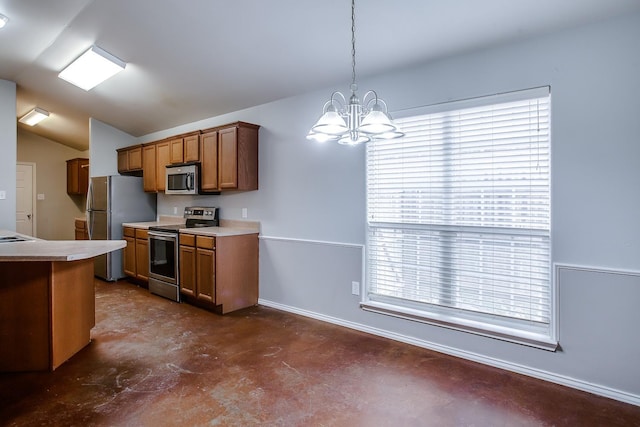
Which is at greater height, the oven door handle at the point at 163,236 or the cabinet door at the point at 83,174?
the cabinet door at the point at 83,174

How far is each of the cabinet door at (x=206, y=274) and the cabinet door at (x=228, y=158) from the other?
81cm

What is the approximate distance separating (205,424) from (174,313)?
2.11 m

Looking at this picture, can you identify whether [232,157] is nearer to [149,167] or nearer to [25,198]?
[149,167]

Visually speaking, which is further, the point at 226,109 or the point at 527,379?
the point at 226,109

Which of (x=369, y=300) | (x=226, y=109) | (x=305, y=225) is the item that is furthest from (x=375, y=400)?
(x=226, y=109)

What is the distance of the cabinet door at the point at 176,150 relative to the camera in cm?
464

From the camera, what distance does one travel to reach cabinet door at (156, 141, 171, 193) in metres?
4.89

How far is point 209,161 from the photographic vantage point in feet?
14.0

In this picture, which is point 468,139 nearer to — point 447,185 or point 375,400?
point 447,185

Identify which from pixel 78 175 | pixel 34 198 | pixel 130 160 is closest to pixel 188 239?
pixel 130 160

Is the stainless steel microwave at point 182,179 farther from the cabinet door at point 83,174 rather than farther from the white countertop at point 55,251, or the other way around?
the cabinet door at point 83,174

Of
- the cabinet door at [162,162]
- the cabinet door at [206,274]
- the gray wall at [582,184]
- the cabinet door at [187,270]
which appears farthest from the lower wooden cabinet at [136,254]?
the gray wall at [582,184]

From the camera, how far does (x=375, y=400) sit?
216cm

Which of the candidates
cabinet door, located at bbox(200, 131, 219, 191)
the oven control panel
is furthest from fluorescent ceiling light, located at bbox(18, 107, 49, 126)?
cabinet door, located at bbox(200, 131, 219, 191)
